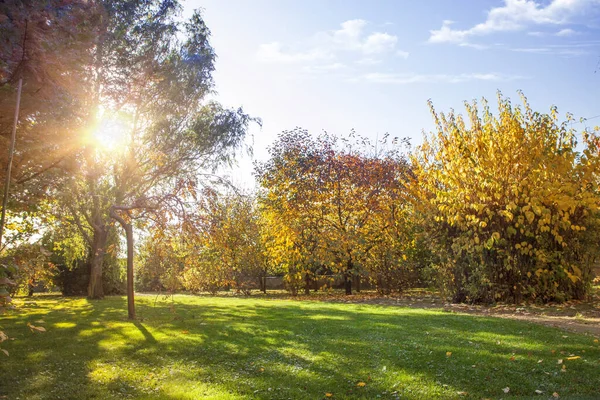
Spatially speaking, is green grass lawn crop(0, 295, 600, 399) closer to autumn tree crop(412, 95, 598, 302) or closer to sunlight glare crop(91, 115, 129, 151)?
autumn tree crop(412, 95, 598, 302)

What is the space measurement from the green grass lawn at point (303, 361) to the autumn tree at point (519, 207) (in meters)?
3.40

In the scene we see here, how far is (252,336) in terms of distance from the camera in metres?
7.48

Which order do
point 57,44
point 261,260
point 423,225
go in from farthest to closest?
point 261,260 → point 423,225 → point 57,44

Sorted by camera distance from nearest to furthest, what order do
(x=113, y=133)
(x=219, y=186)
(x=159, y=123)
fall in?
1. (x=219, y=186)
2. (x=113, y=133)
3. (x=159, y=123)

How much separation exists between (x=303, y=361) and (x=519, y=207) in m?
7.84

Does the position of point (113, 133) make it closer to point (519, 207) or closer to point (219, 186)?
point (219, 186)

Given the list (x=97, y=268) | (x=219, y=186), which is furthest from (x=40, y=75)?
(x=97, y=268)

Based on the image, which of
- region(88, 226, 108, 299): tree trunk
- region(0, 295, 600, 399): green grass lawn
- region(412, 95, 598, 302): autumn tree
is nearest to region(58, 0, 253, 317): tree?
region(88, 226, 108, 299): tree trunk

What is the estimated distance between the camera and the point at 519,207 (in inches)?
440

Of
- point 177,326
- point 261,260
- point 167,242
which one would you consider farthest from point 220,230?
point 261,260

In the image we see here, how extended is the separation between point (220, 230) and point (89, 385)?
193 inches

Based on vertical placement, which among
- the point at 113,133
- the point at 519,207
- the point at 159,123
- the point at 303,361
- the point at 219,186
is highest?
the point at 159,123

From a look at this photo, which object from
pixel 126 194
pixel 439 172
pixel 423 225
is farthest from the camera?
pixel 126 194

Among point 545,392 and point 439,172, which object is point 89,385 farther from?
point 439,172
